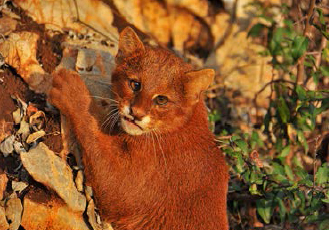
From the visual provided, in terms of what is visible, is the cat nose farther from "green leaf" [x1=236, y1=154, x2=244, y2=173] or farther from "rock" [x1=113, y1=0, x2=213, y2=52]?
"rock" [x1=113, y1=0, x2=213, y2=52]

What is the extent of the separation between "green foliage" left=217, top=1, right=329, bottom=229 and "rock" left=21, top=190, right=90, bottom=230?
176cm

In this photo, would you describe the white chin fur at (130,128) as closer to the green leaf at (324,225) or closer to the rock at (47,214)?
the rock at (47,214)

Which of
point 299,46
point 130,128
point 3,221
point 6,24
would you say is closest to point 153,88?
point 130,128

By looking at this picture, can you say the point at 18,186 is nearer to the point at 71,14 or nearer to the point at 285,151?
the point at 71,14

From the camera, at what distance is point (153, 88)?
4.44 meters

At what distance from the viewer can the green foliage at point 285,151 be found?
5359 mm

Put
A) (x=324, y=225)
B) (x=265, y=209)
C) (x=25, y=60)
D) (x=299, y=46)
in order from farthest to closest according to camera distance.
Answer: (x=299, y=46) → (x=265, y=209) → (x=324, y=225) → (x=25, y=60)

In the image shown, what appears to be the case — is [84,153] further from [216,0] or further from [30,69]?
[216,0]

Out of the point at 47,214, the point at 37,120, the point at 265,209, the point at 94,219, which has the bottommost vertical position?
the point at 265,209

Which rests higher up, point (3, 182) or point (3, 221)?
point (3, 182)

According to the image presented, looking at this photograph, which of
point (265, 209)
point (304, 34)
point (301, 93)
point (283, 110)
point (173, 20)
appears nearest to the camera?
point (265, 209)

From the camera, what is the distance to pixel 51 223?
454 cm

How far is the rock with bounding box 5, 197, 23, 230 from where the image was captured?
14.2 ft

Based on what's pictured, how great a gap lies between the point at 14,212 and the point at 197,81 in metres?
1.99
